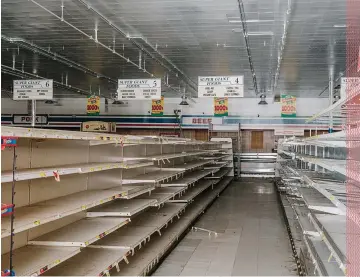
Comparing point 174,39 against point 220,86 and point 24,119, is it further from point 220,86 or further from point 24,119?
point 24,119

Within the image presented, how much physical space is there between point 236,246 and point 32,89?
803 centimetres

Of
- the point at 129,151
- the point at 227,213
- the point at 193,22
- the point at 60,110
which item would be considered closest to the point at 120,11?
the point at 193,22

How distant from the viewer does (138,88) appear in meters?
11.4

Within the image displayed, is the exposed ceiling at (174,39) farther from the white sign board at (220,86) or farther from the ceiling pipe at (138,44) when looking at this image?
the white sign board at (220,86)

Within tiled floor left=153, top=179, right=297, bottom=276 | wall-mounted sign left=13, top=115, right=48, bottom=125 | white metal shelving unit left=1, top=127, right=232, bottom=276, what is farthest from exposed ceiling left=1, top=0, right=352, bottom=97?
wall-mounted sign left=13, top=115, right=48, bottom=125

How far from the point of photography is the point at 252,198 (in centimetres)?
1283

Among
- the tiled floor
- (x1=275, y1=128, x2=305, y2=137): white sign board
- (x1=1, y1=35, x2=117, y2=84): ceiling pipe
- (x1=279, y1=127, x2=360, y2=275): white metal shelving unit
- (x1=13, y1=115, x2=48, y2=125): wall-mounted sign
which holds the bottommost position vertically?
the tiled floor

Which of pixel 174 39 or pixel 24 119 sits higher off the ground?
pixel 174 39

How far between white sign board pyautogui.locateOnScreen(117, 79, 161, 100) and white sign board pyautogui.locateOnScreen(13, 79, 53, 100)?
2.19 metres

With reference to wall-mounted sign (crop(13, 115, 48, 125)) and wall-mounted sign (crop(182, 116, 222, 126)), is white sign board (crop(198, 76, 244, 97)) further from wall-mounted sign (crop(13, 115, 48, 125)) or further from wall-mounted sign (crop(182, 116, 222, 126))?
wall-mounted sign (crop(13, 115, 48, 125))

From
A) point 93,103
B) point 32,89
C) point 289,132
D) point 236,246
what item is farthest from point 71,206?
point 289,132

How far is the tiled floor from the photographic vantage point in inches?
220

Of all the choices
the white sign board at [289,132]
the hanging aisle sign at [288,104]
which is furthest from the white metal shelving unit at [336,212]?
the white sign board at [289,132]

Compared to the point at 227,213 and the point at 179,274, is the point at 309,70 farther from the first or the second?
the point at 179,274
